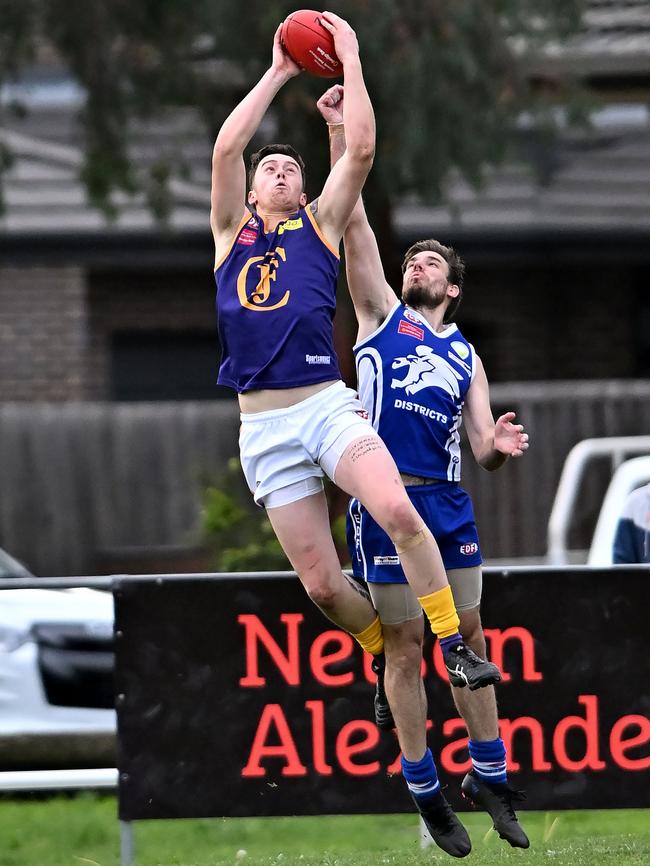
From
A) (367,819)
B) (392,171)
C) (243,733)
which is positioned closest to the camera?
(243,733)

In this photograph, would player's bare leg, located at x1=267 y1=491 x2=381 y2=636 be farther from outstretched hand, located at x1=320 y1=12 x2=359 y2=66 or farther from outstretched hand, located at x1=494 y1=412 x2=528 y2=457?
outstretched hand, located at x1=320 y1=12 x2=359 y2=66

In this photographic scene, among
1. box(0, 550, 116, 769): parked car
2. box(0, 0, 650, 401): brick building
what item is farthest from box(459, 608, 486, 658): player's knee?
box(0, 0, 650, 401): brick building

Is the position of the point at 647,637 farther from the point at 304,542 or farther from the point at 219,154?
the point at 219,154

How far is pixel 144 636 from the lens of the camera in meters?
7.62

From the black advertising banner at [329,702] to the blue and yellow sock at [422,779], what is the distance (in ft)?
2.62

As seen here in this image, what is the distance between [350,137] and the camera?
257 inches

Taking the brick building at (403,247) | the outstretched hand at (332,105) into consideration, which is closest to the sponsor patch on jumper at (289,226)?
the outstretched hand at (332,105)

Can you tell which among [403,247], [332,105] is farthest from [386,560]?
[403,247]

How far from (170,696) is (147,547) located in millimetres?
9996

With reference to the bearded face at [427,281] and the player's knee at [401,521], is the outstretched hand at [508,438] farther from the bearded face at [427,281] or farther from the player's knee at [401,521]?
the bearded face at [427,281]

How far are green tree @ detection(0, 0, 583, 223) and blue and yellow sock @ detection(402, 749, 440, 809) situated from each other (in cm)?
619

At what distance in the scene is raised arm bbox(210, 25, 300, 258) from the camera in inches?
257

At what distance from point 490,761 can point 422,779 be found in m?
0.30

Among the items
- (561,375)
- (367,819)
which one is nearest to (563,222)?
(561,375)
